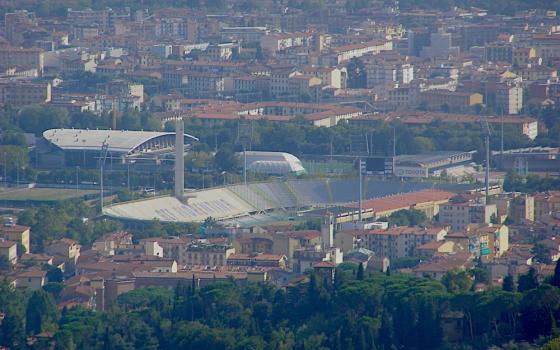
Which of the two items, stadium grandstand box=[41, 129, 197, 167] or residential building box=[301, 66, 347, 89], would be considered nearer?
stadium grandstand box=[41, 129, 197, 167]

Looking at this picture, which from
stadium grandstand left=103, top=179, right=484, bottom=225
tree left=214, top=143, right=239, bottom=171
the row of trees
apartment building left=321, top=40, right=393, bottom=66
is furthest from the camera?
apartment building left=321, top=40, right=393, bottom=66

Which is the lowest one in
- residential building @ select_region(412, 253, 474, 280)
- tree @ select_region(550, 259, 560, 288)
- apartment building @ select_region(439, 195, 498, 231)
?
apartment building @ select_region(439, 195, 498, 231)

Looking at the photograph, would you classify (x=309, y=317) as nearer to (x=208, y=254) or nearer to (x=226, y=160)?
(x=208, y=254)

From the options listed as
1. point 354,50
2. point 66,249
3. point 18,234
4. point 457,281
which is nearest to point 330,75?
point 354,50

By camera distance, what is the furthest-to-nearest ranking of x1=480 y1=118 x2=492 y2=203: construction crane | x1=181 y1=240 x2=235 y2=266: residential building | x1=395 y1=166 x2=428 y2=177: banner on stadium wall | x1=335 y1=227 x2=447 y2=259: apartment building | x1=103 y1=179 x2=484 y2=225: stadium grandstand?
x1=395 y1=166 x2=428 y2=177: banner on stadium wall
x1=480 y1=118 x2=492 y2=203: construction crane
x1=103 y1=179 x2=484 y2=225: stadium grandstand
x1=335 y1=227 x2=447 y2=259: apartment building
x1=181 y1=240 x2=235 y2=266: residential building

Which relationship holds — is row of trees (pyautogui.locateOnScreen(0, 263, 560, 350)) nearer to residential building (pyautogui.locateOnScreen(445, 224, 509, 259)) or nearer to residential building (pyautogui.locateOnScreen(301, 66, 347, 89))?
residential building (pyautogui.locateOnScreen(445, 224, 509, 259))

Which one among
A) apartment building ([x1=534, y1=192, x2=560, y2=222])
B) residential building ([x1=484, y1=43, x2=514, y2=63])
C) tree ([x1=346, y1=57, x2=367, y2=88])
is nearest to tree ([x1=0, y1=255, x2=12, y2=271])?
apartment building ([x1=534, y1=192, x2=560, y2=222])

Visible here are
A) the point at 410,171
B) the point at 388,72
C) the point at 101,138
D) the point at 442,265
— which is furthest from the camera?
the point at 388,72
